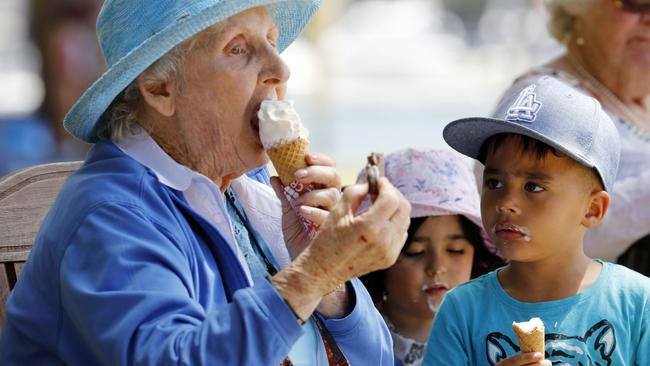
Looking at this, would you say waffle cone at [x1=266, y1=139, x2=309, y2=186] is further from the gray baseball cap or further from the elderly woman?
the gray baseball cap

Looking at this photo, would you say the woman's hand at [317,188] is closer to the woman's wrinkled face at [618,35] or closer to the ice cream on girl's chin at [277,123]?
the ice cream on girl's chin at [277,123]

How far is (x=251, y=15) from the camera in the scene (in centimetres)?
227

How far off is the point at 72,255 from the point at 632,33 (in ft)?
7.93

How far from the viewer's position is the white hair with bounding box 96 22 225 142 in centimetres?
221

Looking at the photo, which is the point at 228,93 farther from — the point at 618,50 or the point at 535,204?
the point at 618,50

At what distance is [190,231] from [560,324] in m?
0.84

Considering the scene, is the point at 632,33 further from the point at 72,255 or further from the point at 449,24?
the point at 449,24

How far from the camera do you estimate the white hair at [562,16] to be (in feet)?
12.4

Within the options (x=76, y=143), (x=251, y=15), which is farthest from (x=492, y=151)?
(x=76, y=143)

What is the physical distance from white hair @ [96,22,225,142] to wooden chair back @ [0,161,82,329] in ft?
1.51

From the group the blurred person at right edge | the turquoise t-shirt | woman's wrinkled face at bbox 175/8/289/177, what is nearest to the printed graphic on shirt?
the turquoise t-shirt

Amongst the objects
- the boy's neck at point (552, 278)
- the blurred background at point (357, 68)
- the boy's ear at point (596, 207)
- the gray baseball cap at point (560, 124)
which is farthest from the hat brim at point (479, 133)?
the blurred background at point (357, 68)

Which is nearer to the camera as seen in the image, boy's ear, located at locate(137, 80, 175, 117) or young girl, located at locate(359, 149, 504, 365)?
boy's ear, located at locate(137, 80, 175, 117)

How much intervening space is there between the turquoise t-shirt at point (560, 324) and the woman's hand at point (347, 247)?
443mm
